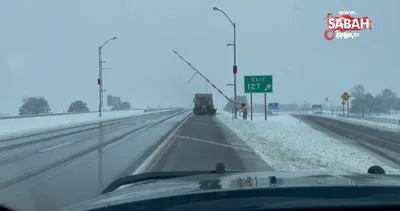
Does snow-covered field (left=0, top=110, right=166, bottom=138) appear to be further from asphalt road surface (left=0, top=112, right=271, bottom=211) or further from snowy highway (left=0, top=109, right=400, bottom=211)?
snowy highway (left=0, top=109, right=400, bottom=211)

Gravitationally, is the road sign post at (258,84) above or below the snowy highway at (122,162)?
above

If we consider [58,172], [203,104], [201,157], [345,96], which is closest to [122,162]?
[58,172]

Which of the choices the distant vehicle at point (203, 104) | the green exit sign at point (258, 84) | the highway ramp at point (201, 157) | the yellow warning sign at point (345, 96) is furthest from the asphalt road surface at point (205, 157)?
the distant vehicle at point (203, 104)

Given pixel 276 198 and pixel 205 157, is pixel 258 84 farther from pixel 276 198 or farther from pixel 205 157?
pixel 276 198

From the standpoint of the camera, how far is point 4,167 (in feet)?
53.0

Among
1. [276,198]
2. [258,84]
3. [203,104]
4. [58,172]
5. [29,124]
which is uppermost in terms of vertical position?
[258,84]

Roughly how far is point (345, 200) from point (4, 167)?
14489 millimetres

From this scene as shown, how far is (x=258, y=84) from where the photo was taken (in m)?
45.8

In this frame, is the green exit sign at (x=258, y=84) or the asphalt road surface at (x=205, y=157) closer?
the asphalt road surface at (x=205, y=157)

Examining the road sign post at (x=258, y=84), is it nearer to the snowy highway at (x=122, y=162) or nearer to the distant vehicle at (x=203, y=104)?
the snowy highway at (x=122, y=162)

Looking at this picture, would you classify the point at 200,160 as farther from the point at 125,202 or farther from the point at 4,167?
the point at 125,202

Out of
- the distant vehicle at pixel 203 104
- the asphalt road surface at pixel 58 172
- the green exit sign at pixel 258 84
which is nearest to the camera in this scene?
the asphalt road surface at pixel 58 172

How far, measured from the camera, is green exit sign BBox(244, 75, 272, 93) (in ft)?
149

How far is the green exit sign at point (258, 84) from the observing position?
45.6 meters
